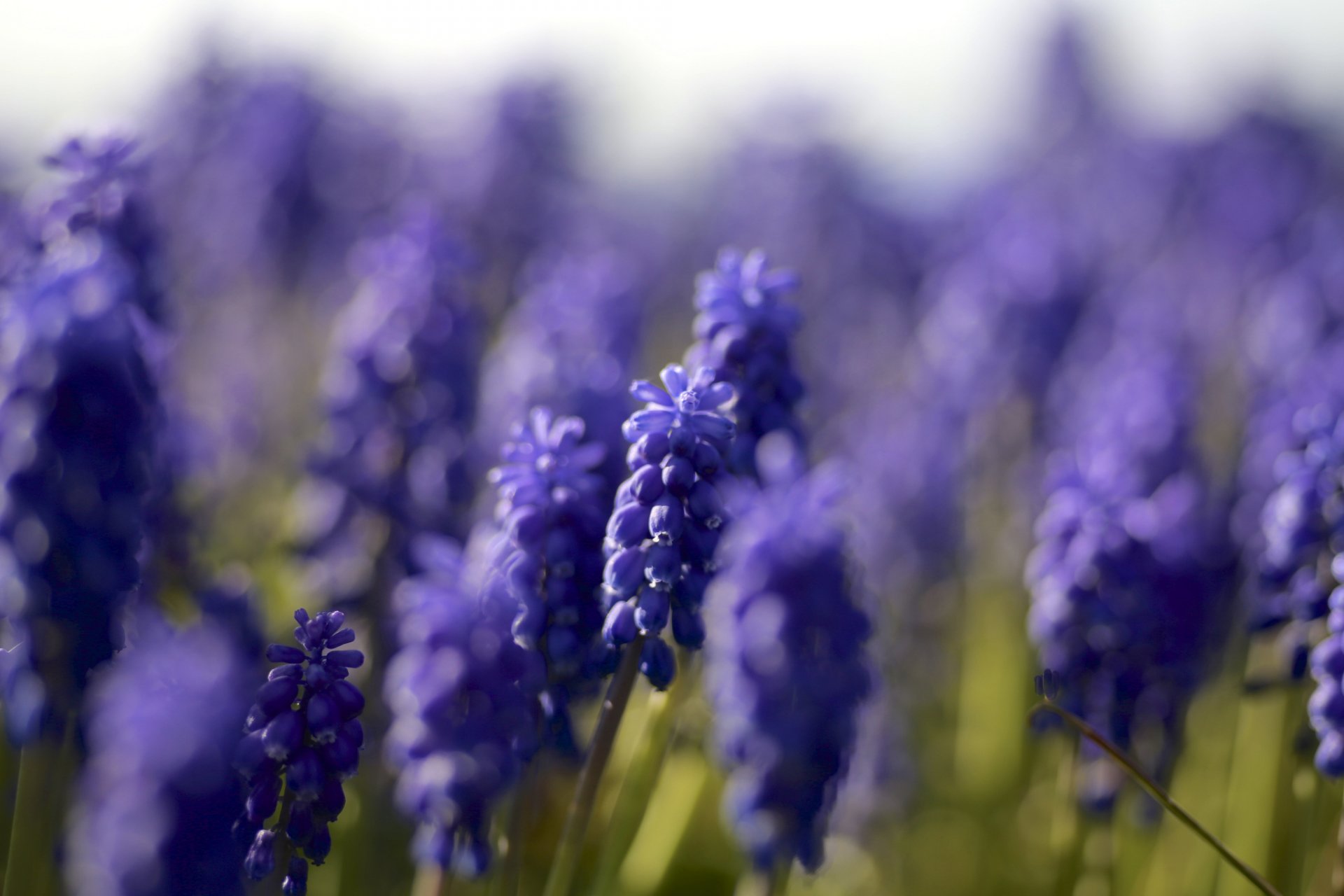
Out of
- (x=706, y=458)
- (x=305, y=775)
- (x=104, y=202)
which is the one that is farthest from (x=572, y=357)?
(x=305, y=775)

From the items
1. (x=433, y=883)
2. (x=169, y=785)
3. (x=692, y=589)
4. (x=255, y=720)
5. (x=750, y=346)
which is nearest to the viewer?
(x=169, y=785)

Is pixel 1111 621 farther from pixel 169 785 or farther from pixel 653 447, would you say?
pixel 169 785

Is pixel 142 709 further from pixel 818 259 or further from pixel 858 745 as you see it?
pixel 818 259

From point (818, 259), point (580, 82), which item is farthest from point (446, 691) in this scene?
point (580, 82)

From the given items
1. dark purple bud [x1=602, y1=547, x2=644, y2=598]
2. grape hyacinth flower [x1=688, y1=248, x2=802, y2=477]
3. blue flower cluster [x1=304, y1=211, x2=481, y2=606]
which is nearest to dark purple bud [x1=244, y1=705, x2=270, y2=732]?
dark purple bud [x1=602, y1=547, x2=644, y2=598]

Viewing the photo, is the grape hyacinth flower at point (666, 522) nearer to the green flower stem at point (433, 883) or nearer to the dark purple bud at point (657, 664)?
the dark purple bud at point (657, 664)

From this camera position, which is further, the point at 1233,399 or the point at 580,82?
the point at 580,82
